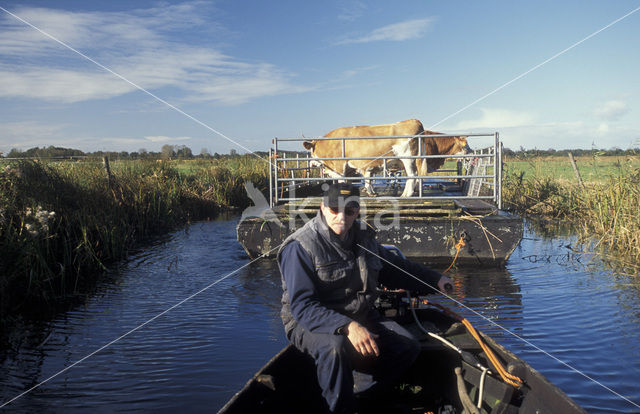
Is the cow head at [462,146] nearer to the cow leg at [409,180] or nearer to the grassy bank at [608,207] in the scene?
the cow leg at [409,180]

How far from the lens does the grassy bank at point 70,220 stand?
790 cm

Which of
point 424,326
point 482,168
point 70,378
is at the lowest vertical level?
point 70,378

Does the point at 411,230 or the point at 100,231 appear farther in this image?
the point at 100,231

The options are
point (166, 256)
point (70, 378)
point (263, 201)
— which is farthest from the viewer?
point (263, 201)

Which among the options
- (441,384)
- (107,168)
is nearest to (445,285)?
(441,384)

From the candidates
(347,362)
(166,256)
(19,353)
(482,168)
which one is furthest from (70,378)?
(482,168)

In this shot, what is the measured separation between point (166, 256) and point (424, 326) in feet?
27.5

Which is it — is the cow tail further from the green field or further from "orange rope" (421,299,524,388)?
"orange rope" (421,299,524,388)

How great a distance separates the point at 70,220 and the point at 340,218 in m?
8.00

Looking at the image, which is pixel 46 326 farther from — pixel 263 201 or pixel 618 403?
pixel 263 201

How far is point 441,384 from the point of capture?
4188mm

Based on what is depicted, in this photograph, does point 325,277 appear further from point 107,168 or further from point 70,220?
point 107,168

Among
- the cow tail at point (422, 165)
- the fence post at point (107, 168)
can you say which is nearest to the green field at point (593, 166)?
the cow tail at point (422, 165)

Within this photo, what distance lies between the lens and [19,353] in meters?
6.14
